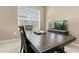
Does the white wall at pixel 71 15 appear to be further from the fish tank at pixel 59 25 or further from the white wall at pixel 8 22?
the white wall at pixel 8 22

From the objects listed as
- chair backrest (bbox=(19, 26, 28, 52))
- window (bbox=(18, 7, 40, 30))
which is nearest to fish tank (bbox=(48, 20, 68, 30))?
window (bbox=(18, 7, 40, 30))

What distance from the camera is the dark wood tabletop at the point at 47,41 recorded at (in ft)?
3.66

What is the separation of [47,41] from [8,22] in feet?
2.14

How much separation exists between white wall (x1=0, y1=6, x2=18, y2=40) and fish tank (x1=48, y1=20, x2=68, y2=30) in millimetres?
551

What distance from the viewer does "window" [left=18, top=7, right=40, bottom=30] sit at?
1310mm

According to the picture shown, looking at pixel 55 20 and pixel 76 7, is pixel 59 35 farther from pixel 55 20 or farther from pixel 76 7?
pixel 76 7

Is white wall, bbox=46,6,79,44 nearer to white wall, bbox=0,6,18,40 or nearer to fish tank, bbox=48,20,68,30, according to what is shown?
fish tank, bbox=48,20,68,30

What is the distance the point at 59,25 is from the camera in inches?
52.1

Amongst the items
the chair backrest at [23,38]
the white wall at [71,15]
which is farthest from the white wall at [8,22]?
the white wall at [71,15]

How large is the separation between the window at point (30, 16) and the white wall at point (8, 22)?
0.09 metres
